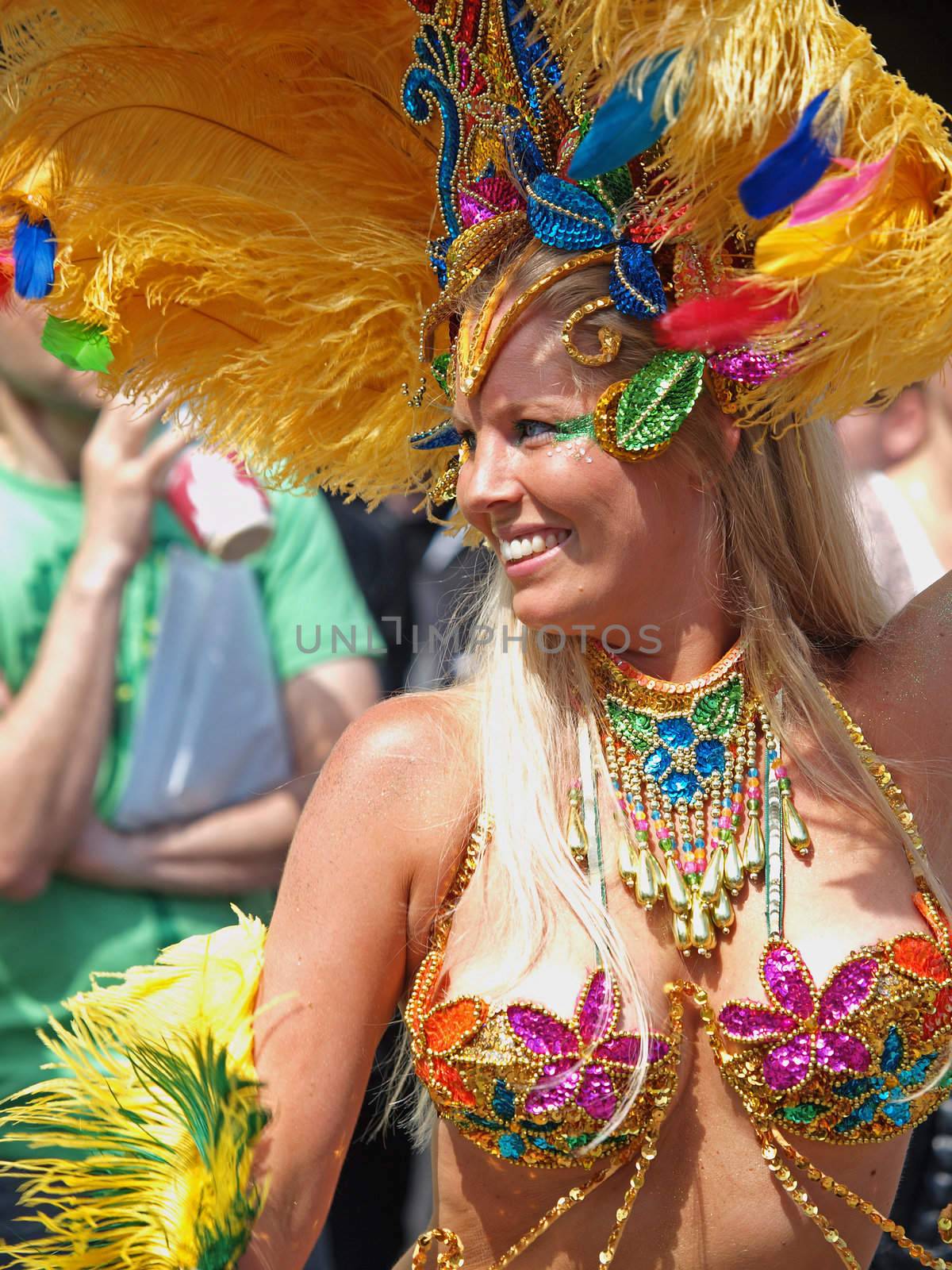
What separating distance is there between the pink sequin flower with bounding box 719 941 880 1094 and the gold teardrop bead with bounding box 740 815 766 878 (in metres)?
0.14

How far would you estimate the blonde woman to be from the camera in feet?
5.93

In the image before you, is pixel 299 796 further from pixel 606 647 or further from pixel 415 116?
pixel 415 116

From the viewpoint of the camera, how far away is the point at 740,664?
2125mm

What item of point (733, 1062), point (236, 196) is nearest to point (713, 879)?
point (733, 1062)

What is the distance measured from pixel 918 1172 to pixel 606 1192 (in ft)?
3.76

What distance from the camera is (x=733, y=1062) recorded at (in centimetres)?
191

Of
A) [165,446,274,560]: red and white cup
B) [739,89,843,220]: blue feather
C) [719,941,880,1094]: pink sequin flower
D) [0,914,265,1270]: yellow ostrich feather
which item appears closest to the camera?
[739,89,843,220]: blue feather

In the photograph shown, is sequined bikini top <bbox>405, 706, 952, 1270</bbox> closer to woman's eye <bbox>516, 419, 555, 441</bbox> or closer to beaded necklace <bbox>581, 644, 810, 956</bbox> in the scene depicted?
beaded necklace <bbox>581, 644, 810, 956</bbox>

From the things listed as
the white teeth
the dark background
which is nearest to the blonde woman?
the white teeth

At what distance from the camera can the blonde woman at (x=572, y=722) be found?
5.93 feet

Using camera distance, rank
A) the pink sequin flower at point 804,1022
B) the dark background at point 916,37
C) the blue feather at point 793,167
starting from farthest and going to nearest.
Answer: the dark background at point 916,37
the pink sequin flower at point 804,1022
the blue feather at point 793,167

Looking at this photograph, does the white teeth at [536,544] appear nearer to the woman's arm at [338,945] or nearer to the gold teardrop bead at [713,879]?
the woman's arm at [338,945]

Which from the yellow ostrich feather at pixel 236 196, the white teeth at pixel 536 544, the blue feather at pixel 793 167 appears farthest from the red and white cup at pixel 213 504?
the blue feather at pixel 793 167

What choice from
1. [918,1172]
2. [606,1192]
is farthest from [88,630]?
[918,1172]
